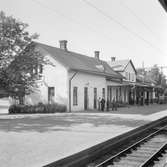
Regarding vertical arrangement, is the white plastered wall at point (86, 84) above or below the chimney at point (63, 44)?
below

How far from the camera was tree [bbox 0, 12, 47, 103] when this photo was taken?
674 inches

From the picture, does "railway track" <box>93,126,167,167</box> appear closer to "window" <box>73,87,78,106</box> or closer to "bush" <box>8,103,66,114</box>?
"bush" <box>8,103,66,114</box>

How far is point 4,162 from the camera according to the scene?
703 cm

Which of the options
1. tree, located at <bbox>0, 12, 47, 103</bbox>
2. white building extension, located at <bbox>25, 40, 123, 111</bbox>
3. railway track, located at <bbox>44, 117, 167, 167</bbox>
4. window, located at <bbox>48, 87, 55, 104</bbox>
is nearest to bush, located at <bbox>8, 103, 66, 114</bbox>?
white building extension, located at <bbox>25, 40, 123, 111</bbox>

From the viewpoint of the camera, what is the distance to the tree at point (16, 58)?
56.2 feet

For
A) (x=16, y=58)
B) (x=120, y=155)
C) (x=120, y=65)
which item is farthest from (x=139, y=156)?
(x=120, y=65)

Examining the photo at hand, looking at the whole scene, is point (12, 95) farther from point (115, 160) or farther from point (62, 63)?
point (115, 160)

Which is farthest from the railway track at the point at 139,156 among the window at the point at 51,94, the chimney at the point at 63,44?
the chimney at the point at 63,44

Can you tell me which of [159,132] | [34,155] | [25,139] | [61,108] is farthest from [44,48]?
[34,155]

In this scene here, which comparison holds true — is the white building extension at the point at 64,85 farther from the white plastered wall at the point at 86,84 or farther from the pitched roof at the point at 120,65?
the pitched roof at the point at 120,65

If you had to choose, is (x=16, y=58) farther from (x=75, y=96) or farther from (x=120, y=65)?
(x=120, y=65)

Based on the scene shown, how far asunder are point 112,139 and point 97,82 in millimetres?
20341

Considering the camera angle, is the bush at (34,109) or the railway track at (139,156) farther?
the bush at (34,109)

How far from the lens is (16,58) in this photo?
1741cm
